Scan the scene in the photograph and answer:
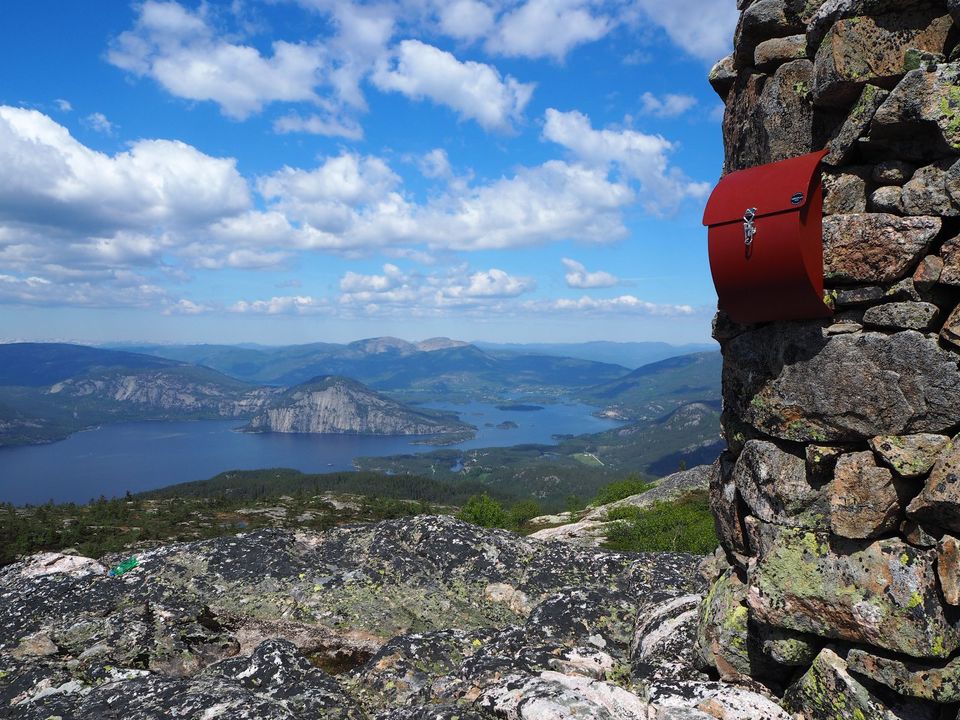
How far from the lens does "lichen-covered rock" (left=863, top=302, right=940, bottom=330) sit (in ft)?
24.1

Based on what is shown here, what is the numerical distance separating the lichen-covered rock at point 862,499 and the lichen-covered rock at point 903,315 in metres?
1.83

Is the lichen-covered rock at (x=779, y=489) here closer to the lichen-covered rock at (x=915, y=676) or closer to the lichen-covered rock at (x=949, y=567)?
the lichen-covered rock at (x=949, y=567)

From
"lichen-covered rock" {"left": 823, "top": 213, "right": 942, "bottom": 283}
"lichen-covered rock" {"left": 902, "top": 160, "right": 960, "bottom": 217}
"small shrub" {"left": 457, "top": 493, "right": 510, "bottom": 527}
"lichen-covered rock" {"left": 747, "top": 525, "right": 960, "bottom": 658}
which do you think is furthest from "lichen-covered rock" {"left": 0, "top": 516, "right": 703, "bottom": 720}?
"small shrub" {"left": 457, "top": 493, "right": 510, "bottom": 527}

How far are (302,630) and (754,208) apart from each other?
14.5 metres

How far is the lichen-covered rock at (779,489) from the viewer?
8375mm

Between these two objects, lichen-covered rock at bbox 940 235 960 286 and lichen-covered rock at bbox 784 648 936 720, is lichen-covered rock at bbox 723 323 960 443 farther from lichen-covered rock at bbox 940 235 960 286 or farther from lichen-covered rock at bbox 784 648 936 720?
lichen-covered rock at bbox 784 648 936 720

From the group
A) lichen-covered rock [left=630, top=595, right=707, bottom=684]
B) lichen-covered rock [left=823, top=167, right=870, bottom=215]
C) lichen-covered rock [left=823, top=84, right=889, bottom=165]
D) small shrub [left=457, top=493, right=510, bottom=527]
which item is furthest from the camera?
small shrub [left=457, top=493, right=510, bottom=527]

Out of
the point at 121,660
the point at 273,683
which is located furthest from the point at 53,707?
the point at 273,683

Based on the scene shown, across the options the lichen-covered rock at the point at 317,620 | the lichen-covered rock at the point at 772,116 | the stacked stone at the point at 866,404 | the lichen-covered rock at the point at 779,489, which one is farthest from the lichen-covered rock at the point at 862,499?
the lichen-covered rock at the point at 317,620

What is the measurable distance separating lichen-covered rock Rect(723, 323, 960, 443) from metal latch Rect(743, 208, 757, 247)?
5.14 ft

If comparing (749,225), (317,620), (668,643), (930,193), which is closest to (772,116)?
(749,225)

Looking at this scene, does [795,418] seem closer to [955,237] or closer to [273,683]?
[955,237]

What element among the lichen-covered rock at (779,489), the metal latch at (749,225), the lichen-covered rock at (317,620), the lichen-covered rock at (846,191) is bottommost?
the lichen-covered rock at (317,620)

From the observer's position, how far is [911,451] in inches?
291
